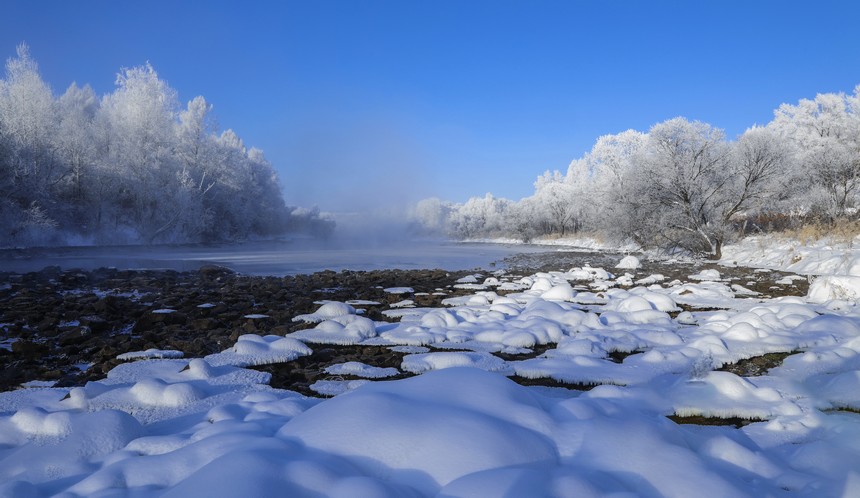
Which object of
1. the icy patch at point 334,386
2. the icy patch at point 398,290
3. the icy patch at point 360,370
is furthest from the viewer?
the icy patch at point 398,290

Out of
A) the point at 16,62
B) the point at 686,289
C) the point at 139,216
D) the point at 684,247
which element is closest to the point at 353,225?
the point at 139,216

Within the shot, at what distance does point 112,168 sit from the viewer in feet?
115

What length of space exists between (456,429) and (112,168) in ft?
134

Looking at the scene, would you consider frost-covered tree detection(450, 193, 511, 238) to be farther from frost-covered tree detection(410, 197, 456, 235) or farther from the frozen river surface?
the frozen river surface

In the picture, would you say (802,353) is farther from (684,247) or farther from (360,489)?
(684,247)

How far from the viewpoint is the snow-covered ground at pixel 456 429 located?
2119 mm

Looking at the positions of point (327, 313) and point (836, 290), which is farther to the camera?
point (836, 290)

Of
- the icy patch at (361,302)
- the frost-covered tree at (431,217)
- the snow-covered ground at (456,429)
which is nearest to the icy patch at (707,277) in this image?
the snow-covered ground at (456,429)

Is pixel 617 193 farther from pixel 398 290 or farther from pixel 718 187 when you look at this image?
pixel 398 290

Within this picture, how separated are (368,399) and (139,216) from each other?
136 ft

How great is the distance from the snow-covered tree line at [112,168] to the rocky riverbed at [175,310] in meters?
17.9

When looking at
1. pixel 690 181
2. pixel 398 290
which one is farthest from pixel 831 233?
pixel 398 290

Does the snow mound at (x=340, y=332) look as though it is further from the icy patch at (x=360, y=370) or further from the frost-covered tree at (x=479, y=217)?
the frost-covered tree at (x=479, y=217)

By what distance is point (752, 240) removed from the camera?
821 inches
